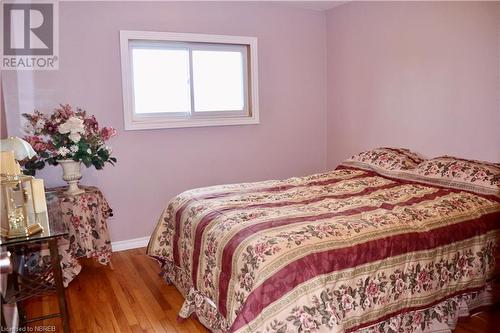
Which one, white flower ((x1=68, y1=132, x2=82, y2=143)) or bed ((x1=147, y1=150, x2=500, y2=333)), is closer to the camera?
bed ((x1=147, y1=150, x2=500, y2=333))

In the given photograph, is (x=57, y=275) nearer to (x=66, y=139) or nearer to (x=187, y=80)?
(x=66, y=139)

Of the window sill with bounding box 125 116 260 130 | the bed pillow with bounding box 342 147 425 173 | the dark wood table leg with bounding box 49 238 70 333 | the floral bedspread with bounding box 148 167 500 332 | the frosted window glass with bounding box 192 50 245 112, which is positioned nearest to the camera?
the floral bedspread with bounding box 148 167 500 332

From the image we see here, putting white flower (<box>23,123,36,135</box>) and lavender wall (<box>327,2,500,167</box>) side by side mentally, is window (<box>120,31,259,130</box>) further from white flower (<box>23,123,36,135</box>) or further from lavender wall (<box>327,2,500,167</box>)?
lavender wall (<box>327,2,500,167</box>)

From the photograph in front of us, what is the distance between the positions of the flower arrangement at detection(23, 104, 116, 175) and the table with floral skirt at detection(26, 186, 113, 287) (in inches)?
10.8

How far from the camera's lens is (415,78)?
3.51 meters

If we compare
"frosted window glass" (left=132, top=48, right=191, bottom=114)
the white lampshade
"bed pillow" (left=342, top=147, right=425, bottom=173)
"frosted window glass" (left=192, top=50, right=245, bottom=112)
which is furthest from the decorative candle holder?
"bed pillow" (left=342, top=147, right=425, bottom=173)

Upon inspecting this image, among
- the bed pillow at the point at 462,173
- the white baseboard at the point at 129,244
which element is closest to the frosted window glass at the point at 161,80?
the white baseboard at the point at 129,244

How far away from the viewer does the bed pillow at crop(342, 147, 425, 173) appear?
327cm

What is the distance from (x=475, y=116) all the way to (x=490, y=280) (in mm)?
1295

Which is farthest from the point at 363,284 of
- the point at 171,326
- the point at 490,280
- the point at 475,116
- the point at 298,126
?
the point at 298,126

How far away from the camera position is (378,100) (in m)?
3.91

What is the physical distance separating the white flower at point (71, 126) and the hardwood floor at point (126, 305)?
116 centimetres

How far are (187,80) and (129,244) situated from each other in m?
1.71

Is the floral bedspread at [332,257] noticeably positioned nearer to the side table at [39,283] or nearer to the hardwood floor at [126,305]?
the hardwood floor at [126,305]
